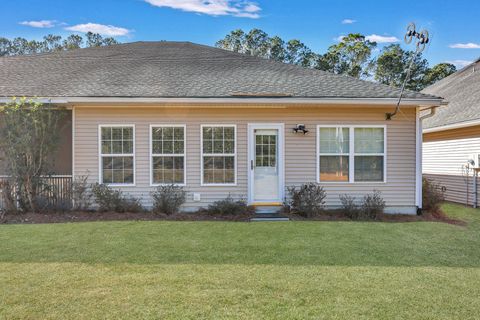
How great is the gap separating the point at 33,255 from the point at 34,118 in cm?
411

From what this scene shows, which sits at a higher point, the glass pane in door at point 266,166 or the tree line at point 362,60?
the tree line at point 362,60

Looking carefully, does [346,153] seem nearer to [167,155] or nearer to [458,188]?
[167,155]

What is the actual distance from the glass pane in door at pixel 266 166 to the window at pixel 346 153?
112 cm

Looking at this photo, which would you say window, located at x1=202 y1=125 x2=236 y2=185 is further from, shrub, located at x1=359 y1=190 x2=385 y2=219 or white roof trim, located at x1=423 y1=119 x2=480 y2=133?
white roof trim, located at x1=423 y1=119 x2=480 y2=133

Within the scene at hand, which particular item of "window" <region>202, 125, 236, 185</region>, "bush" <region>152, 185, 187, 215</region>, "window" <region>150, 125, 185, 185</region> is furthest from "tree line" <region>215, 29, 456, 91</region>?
"bush" <region>152, 185, 187, 215</region>

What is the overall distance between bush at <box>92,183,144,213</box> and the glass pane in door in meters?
3.00

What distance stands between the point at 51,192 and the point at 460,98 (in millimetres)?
13731

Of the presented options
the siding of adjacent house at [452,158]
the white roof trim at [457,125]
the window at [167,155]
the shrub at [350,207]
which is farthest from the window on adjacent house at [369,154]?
the window at [167,155]

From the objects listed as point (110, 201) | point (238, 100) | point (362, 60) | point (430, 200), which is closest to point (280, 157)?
point (238, 100)

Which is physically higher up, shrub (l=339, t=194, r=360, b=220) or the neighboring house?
the neighboring house

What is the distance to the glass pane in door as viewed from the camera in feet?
29.5

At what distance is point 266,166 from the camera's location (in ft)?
29.6

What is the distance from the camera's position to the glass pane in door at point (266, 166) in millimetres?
9000

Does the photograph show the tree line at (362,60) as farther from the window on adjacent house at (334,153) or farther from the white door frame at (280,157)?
the white door frame at (280,157)
